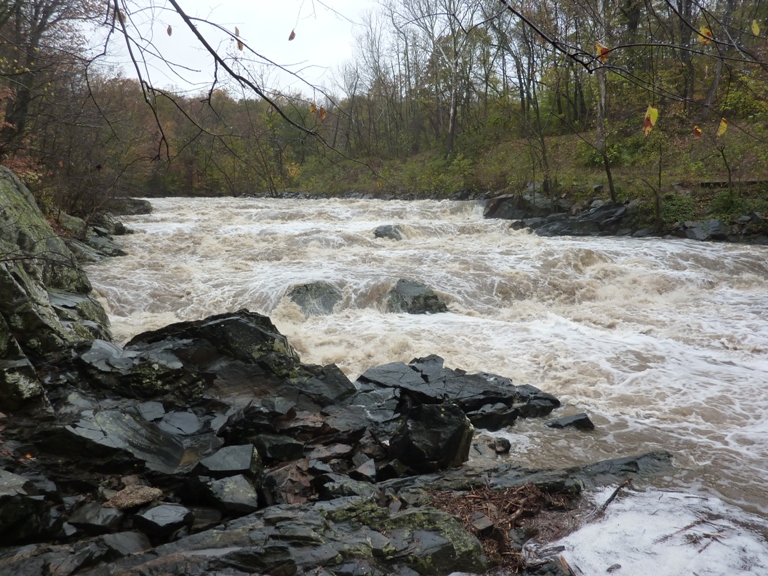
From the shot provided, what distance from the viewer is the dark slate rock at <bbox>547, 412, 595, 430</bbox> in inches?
177

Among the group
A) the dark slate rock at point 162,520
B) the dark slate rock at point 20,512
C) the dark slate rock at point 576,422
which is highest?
the dark slate rock at point 20,512

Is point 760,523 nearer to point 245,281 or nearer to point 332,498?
point 332,498

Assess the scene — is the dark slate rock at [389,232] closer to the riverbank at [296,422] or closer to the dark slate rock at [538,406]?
the riverbank at [296,422]

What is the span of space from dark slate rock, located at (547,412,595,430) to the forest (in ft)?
8.75

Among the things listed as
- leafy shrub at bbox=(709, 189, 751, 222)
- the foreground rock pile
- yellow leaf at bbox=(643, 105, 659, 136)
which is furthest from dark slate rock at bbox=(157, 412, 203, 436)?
leafy shrub at bbox=(709, 189, 751, 222)

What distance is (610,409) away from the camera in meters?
4.90

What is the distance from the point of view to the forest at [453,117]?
1.89 metres

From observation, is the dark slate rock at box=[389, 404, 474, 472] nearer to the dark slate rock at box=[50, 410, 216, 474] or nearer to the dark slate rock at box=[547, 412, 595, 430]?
the dark slate rock at box=[547, 412, 595, 430]

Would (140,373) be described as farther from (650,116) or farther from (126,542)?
(650,116)

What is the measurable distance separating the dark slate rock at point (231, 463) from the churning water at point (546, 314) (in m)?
2.22

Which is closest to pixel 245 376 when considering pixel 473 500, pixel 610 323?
pixel 473 500

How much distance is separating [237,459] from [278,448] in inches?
17.3

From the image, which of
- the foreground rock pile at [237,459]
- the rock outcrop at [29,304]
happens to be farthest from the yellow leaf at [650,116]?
the rock outcrop at [29,304]

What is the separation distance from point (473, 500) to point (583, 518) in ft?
2.28
